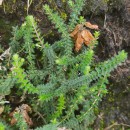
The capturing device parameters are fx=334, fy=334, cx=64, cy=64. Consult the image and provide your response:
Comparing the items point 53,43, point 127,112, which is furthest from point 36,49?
point 127,112

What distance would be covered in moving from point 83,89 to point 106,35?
0.90 meters

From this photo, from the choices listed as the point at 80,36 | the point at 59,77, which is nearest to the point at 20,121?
the point at 59,77

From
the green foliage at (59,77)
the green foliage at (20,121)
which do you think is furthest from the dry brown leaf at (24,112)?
the green foliage at (20,121)

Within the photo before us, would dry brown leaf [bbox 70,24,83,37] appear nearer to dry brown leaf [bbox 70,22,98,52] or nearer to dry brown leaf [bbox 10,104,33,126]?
dry brown leaf [bbox 70,22,98,52]

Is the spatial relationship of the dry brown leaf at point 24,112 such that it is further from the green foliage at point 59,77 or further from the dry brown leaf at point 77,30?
the dry brown leaf at point 77,30

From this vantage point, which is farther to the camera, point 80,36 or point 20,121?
point 80,36

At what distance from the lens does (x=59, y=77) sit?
3.28 m

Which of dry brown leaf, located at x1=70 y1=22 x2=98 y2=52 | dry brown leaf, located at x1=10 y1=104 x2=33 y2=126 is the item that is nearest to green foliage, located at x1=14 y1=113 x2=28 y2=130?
dry brown leaf, located at x1=10 y1=104 x2=33 y2=126

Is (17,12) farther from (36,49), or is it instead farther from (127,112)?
(127,112)

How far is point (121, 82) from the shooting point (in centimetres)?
382

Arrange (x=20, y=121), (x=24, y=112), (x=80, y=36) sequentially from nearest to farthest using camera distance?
1. (x=20, y=121)
2. (x=24, y=112)
3. (x=80, y=36)

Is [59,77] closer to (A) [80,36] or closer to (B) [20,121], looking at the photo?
(A) [80,36]

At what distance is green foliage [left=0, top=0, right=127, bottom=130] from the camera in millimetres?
3081

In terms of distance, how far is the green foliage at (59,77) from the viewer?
3081 millimetres
